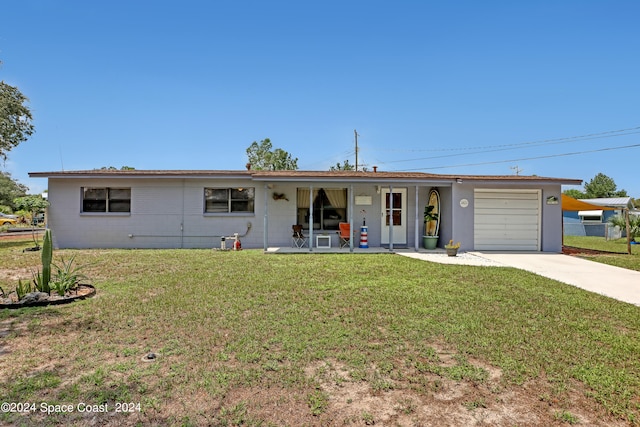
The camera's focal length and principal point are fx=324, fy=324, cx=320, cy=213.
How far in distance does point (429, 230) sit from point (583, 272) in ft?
16.9

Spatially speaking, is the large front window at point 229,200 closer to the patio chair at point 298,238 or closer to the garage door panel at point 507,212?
the patio chair at point 298,238

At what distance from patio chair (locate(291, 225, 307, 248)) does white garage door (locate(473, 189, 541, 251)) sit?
629 cm

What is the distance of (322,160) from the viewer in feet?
135

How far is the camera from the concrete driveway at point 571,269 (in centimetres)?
615

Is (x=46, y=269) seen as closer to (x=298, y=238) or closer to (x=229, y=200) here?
(x=229, y=200)

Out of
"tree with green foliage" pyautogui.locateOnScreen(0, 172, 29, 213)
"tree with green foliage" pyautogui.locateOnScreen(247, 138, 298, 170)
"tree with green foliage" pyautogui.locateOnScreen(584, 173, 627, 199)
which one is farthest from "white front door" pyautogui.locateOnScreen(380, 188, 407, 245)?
"tree with green foliage" pyautogui.locateOnScreen(584, 173, 627, 199)

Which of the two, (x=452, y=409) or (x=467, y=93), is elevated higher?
(x=467, y=93)

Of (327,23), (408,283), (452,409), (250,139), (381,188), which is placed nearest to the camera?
(452,409)

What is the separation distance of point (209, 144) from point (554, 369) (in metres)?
23.2

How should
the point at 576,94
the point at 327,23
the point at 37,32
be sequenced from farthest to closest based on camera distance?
the point at 576,94 → the point at 327,23 → the point at 37,32

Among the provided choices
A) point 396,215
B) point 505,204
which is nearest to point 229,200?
point 396,215

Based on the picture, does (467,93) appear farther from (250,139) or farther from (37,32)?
(250,139)

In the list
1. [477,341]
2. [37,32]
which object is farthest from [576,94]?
[37,32]

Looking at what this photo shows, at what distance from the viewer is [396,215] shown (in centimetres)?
1255
